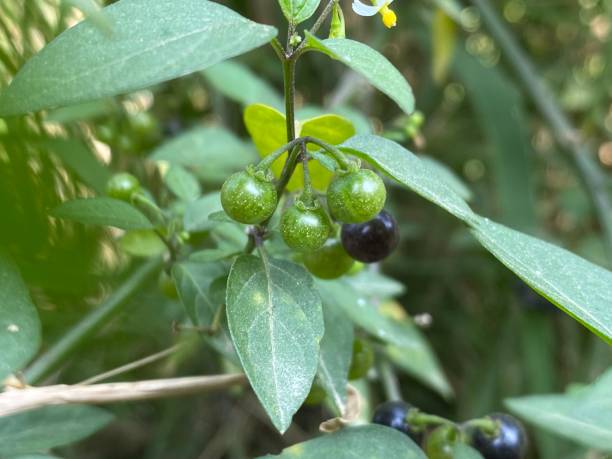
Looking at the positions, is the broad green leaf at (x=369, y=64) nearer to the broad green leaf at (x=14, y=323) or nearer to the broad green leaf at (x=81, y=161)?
the broad green leaf at (x=14, y=323)

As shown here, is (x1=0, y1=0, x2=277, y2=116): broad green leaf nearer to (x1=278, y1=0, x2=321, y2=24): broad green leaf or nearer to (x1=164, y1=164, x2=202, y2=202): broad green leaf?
(x1=278, y1=0, x2=321, y2=24): broad green leaf

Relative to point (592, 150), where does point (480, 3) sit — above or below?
above

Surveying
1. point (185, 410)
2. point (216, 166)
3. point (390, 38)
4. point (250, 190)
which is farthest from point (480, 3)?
point (250, 190)

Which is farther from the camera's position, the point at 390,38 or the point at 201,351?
the point at 390,38

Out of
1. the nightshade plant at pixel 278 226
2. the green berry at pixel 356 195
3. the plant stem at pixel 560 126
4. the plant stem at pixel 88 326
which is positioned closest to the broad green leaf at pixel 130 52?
the nightshade plant at pixel 278 226

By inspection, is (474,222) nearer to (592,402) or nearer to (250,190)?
(250,190)

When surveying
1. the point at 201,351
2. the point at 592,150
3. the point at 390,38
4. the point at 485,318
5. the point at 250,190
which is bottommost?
the point at 485,318

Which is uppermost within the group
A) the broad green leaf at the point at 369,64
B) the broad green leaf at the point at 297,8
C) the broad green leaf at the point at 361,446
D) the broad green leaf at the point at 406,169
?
the broad green leaf at the point at 297,8
